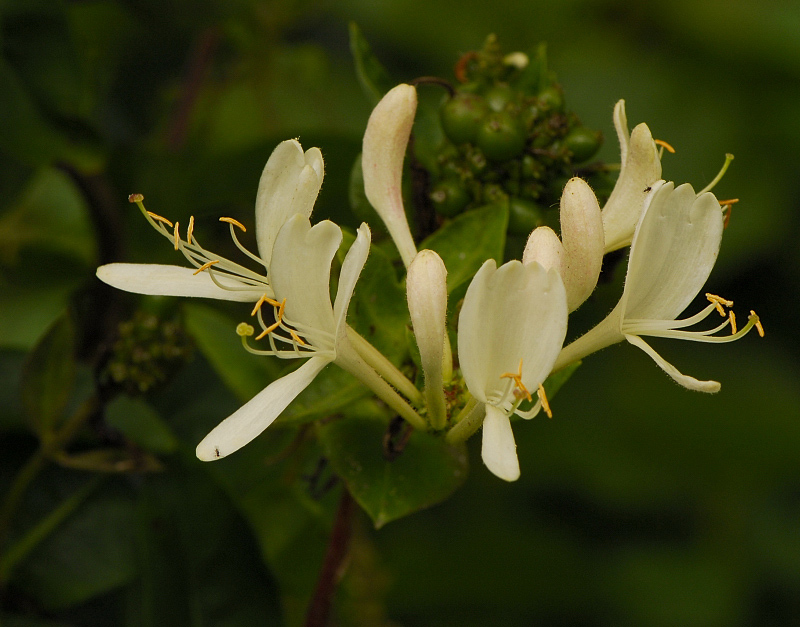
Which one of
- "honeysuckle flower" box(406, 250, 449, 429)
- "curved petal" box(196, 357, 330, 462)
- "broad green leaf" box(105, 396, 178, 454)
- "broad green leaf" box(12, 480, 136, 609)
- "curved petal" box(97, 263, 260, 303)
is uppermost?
"honeysuckle flower" box(406, 250, 449, 429)

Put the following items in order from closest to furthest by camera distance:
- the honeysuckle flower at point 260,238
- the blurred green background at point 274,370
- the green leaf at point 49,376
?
the honeysuckle flower at point 260,238 < the green leaf at point 49,376 < the blurred green background at point 274,370

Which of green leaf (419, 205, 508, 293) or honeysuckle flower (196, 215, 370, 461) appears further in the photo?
green leaf (419, 205, 508, 293)

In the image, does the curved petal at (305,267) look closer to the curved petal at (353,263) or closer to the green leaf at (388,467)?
the curved petal at (353,263)

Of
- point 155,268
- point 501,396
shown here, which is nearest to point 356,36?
point 155,268

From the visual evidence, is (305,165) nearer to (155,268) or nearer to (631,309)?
(155,268)

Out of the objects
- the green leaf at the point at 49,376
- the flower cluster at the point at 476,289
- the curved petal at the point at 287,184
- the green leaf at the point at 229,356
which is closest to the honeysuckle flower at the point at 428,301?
the flower cluster at the point at 476,289

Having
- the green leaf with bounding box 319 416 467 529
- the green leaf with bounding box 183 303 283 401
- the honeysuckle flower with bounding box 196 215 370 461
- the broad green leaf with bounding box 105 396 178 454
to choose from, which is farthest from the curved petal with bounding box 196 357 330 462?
the broad green leaf with bounding box 105 396 178 454

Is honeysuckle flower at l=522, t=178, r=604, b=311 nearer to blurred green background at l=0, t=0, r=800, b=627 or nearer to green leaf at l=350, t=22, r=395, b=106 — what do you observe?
green leaf at l=350, t=22, r=395, b=106
